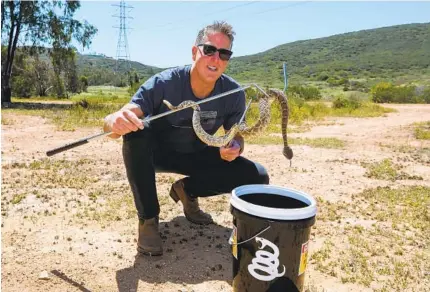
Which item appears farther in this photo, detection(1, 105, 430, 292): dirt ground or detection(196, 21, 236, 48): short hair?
detection(196, 21, 236, 48): short hair

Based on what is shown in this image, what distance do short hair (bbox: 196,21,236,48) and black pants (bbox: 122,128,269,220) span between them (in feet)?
2.67

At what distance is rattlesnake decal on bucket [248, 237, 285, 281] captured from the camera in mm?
2061

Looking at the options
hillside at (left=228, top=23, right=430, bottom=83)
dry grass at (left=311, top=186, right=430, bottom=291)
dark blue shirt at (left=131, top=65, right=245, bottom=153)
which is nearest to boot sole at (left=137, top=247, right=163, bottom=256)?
dark blue shirt at (left=131, top=65, right=245, bottom=153)

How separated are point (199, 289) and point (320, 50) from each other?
109322 mm

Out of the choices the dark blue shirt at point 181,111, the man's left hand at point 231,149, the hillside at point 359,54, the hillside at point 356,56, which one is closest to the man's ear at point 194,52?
the dark blue shirt at point 181,111

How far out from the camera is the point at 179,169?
3.49 metres

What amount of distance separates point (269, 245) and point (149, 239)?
1250mm

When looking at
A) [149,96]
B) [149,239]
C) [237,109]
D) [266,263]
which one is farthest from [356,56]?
[266,263]

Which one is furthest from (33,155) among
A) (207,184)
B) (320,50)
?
(320,50)

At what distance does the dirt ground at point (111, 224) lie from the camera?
8.97ft

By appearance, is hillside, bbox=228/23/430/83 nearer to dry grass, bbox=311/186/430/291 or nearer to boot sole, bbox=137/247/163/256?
dry grass, bbox=311/186/430/291

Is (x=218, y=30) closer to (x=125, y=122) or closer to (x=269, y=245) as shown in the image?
(x=125, y=122)

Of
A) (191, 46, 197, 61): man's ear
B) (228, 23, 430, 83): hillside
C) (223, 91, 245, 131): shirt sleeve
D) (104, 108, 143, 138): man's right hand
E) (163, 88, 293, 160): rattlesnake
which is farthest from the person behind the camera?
(228, 23, 430, 83): hillside

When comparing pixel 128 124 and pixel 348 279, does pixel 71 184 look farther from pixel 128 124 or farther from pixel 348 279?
pixel 348 279
